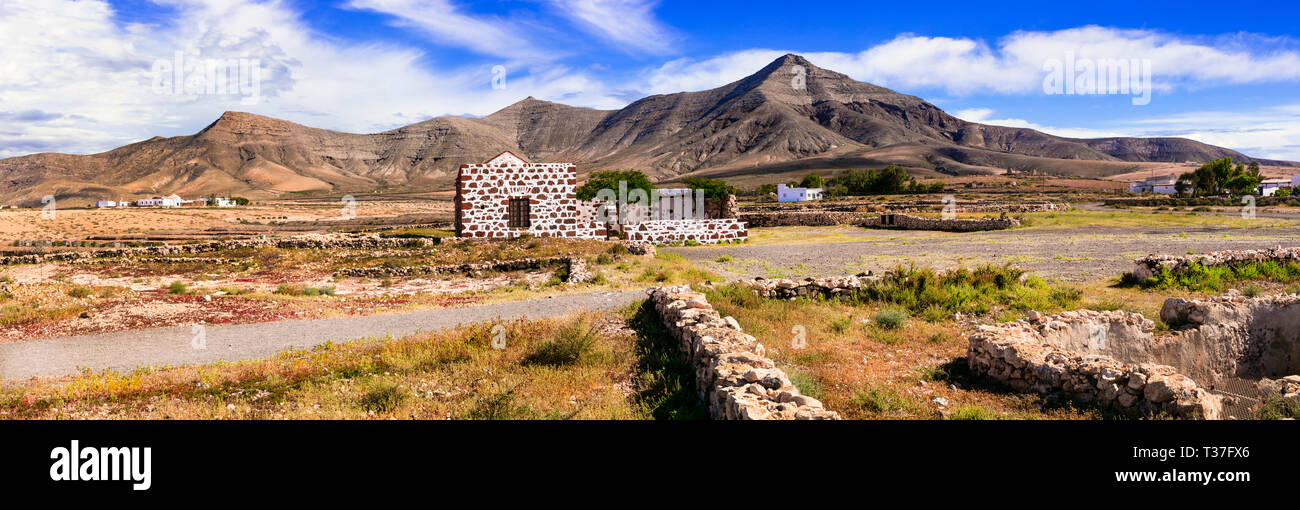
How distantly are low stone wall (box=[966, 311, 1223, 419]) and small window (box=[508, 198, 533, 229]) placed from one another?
22.8m

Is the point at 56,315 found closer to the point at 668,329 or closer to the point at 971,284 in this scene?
the point at 668,329

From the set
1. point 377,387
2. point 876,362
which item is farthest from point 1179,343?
point 377,387

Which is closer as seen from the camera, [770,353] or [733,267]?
[770,353]

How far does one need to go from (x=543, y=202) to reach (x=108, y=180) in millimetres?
209666

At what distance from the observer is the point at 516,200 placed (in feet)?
94.2

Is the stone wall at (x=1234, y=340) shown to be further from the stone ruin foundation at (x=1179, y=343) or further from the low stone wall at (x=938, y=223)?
the low stone wall at (x=938, y=223)

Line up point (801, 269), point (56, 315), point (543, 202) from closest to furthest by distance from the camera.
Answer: point (56, 315) → point (801, 269) → point (543, 202)

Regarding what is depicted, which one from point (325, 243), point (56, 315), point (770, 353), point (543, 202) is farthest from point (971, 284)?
point (325, 243)

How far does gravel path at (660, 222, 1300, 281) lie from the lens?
18156mm

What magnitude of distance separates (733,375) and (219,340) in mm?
8379

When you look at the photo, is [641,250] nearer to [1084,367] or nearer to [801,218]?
[1084,367]

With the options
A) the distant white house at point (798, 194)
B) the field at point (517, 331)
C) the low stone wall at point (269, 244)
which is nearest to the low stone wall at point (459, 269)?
the field at point (517, 331)

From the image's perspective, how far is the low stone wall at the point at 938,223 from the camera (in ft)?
115
